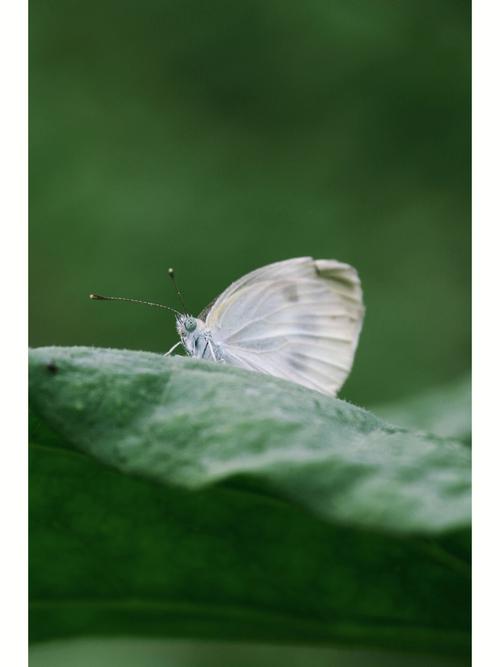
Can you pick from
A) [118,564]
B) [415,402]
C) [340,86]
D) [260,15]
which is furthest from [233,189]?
[118,564]

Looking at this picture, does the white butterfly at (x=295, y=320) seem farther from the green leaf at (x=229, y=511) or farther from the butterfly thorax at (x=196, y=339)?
the green leaf at (x=229, y=511)

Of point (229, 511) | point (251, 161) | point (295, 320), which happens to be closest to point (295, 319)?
point (295, 320)

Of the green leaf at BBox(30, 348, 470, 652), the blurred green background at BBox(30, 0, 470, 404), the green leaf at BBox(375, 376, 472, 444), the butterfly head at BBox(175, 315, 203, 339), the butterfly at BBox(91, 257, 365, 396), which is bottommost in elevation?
the green leaf at BBox(30, 348, 470, 652)

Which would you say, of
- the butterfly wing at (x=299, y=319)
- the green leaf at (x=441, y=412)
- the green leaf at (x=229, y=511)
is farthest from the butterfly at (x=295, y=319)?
the green leaf at (x=229, y=511)

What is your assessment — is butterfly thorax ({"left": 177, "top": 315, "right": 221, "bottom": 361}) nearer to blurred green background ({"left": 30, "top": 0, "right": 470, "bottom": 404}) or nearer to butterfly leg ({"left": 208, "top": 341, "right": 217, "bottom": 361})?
butterfly leg ({"left": 208, "top": 341, "right": 217, "bottom": 361})

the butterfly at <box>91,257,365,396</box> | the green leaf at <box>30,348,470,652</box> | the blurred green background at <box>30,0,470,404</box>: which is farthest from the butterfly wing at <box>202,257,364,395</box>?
the green leaf at <box>30,348,470,652</box>

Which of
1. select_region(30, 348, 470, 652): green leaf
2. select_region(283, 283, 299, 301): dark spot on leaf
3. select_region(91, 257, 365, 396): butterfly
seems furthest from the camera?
select_region(283, 283, 299, 301): dark spot on leaf
